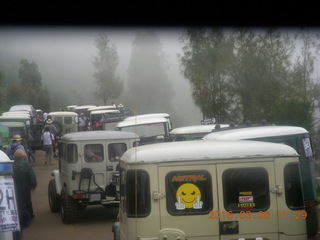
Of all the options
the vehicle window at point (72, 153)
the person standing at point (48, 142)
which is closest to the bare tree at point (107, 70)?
the person standing at point (48, 142)

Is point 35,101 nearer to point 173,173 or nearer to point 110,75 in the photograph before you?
point 110,75

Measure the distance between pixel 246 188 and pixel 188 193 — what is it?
653mm

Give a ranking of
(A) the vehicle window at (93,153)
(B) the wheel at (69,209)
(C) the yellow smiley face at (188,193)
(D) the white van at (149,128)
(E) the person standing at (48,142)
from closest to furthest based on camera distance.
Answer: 1. (C) the yellow smiley face at (188,193)
2. (B) the wheel at (69,209)
3. (A) the vehicle window at (93,153)
4. (D) the white van at (149,128)
5. (E) the person standing at (48,142)

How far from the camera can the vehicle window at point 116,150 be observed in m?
14.7

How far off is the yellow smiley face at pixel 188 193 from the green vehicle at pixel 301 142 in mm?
3229

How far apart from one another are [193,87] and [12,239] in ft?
104

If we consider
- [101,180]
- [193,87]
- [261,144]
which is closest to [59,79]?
[193,87]

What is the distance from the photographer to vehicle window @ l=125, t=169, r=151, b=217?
23.4 feet

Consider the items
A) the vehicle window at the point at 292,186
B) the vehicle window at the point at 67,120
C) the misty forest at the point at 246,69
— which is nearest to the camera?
the vehicle window at the point at 292,186

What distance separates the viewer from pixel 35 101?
74250 millimetres

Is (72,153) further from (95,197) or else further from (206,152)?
(206,152)

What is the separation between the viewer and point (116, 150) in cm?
1485
